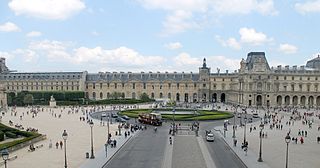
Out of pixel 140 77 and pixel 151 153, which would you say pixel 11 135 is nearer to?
pixel 151 153

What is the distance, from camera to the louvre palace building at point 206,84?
113 m

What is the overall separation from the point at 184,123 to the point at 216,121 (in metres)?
8.23

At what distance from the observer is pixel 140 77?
148 metres

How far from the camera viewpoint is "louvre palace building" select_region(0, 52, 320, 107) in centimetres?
11338

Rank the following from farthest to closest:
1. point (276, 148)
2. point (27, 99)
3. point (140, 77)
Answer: point (140, 77) < point (27, 99) < point (276, 148)

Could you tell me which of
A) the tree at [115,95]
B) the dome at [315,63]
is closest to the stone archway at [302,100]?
the dome at [315,63]

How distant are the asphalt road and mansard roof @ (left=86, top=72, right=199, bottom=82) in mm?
92744

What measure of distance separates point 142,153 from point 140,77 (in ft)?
360

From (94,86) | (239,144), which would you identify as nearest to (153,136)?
(239,144)

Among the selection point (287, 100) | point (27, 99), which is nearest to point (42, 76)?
point (27, 99)

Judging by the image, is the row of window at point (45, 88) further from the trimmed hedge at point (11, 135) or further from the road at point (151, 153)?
the road at point (151, 153)

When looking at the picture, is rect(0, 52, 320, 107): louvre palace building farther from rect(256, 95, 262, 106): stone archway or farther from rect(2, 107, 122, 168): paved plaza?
rect(2, 107, 122, 168): paved plaza

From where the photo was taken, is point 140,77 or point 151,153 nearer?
point 151,153

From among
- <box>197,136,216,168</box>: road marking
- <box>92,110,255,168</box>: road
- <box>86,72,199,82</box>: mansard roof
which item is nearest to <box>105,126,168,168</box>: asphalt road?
<box>92,110,255,168</box>: road
